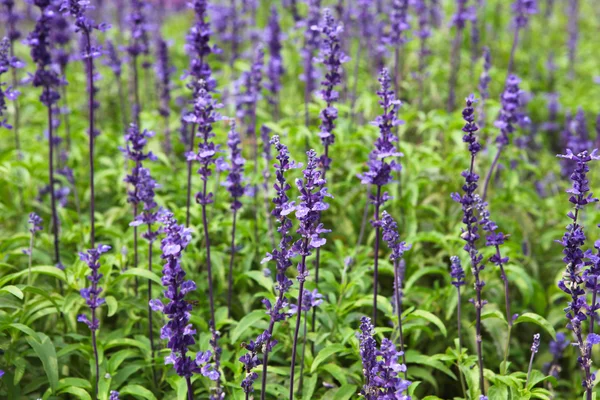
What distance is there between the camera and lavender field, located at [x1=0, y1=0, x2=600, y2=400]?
3600 mm

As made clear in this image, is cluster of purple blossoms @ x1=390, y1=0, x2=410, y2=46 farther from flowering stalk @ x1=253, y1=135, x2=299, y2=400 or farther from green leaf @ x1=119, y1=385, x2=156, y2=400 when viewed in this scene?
green leaf @ x1=119, y1=385, x2=156, y2=400

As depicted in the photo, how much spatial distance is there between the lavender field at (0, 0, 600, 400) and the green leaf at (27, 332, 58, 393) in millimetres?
15

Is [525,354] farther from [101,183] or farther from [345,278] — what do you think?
[101,183]

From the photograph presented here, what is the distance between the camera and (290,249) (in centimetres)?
343

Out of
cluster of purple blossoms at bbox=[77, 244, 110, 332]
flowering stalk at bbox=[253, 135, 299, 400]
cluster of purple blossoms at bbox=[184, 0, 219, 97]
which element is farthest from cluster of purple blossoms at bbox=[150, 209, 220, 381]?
cluster of purple blossoms at bbox=[184, 0, 219, 97]

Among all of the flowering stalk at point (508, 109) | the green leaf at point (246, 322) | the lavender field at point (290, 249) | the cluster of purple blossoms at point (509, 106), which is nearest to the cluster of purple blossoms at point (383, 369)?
the lavender field at point (290, 249)

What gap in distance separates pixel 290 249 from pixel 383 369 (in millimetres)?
809

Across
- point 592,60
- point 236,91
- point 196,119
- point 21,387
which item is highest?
point 592,60

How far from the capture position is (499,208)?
658cm

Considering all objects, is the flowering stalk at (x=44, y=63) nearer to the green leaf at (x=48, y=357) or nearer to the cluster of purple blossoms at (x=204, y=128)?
the green leaf at (x=48, y=357)

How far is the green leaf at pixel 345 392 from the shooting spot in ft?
13.4

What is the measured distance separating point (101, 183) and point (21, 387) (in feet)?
9.24

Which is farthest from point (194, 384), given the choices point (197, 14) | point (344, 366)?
point (197, 14)

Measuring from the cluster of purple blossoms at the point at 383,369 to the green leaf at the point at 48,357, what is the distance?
2.00 metres
